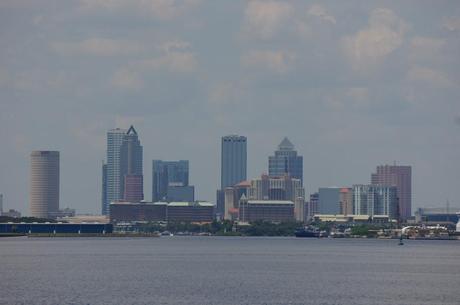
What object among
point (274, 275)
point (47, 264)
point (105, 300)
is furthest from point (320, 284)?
point (47, 264)

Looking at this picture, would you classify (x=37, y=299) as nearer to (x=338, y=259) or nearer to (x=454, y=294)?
(x=454, y=294)

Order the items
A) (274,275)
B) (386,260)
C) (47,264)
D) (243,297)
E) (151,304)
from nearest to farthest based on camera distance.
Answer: (151,304), (243,297), (274,275), (47,264), (386,260)

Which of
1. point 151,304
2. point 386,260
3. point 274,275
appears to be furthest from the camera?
point 386,260

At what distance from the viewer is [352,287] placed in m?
112

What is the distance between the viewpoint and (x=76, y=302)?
9462cm

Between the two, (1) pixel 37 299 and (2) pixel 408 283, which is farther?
(2) pixel 408 283

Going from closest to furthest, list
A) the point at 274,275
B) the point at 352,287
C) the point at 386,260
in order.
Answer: the point at 352,287 < the point at 274,275 < the point at 386,260

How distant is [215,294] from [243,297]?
11.3 ft

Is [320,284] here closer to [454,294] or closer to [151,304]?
[454,294]

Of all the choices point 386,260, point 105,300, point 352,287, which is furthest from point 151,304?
point 386,260

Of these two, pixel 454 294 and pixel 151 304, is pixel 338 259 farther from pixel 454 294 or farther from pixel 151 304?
pixel 151 304

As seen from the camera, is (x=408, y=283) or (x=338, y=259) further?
(x=338, y=259)

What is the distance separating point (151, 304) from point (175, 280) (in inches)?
1012

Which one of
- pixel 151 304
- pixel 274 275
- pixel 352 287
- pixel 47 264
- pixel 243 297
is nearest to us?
pixel 151 304
